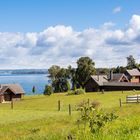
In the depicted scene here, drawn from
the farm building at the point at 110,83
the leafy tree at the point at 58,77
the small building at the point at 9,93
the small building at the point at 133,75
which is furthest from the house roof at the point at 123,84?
the leafy tree at the point at 58,77

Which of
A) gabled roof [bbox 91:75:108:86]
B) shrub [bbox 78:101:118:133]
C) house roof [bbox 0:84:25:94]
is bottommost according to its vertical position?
shrub [bbox 78:101:118:133]

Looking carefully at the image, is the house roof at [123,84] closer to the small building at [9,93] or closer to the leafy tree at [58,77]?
the small building at [9,93]

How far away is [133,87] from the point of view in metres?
110

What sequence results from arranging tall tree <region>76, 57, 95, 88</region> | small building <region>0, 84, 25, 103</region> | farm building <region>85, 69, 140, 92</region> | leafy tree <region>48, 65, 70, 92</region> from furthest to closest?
leafy tree <region>48, 65, 70, 92</region>
tall tree <region>76, 57, 95, 88</region>
farm building <region>85, 69, 140, 92</region>
small building <region>0, 84, 25, 103</region>

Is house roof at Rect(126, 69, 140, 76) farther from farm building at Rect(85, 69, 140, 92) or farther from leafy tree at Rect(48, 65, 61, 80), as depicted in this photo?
leafy tree at Rect(48, 65, 61, 80)

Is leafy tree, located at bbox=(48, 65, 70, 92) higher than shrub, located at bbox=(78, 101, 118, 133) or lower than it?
higher

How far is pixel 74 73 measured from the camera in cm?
16025

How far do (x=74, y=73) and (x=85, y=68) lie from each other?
13764 mm

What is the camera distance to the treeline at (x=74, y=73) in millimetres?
Answer: 148250

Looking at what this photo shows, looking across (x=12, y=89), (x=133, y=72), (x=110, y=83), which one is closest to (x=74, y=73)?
(x=133, y=72)

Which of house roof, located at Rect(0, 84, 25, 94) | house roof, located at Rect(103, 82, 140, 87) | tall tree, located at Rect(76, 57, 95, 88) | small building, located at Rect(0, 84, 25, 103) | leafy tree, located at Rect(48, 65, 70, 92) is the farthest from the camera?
leafy tree, located at Rect(48, 65, 70, 92)

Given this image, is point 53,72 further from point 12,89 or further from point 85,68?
point 12,89

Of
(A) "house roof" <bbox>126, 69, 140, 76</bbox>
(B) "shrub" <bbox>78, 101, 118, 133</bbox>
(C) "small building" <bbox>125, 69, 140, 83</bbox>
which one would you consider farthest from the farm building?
(B) "shrub" <bbox>78, 101, 118, 133</bbox>

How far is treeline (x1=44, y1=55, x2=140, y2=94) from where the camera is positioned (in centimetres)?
14825
